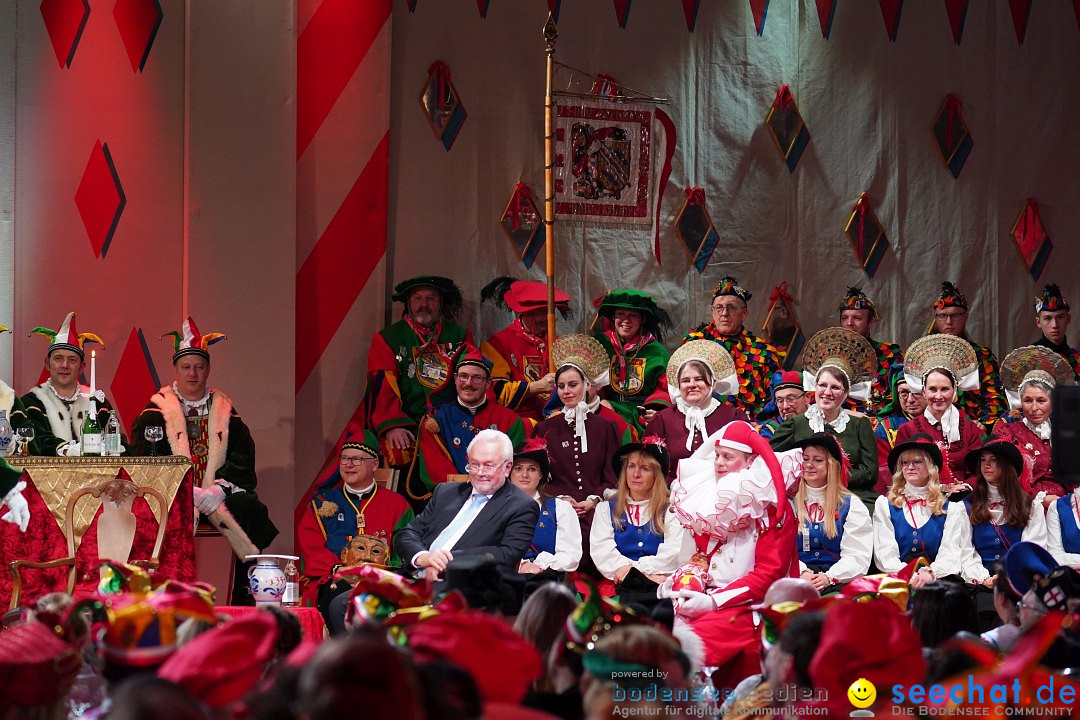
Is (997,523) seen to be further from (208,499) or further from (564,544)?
(208,499)

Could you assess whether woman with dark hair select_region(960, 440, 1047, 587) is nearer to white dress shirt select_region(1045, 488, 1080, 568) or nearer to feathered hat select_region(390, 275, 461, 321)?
white dress shirt select_region(1045, 488, 1080, 568)

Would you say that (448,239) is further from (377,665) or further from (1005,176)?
(377,665)

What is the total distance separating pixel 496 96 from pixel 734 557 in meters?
3.94

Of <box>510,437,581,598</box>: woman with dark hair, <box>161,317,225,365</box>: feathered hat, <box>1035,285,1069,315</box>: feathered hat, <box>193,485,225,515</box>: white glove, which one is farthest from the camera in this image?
<box>1035,285,1069,315</box>: feathered hat

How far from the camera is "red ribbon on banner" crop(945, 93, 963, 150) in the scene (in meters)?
8.68

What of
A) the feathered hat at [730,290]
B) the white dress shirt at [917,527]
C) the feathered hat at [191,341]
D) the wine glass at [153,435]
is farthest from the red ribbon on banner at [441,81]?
the white dress shirt at [917,527]

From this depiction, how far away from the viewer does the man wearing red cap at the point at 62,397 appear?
595 cm

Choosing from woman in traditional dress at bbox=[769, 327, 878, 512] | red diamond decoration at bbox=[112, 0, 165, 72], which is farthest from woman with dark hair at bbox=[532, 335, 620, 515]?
red diamond decoration at bbox=[112, 0, 165, 72]

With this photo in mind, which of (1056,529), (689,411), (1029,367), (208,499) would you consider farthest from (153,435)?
(1029,367)

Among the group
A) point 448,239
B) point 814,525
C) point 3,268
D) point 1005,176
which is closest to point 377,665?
point 814,525

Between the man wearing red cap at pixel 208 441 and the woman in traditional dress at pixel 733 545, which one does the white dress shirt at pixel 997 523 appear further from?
the man wearing red cap at pixel 208 441

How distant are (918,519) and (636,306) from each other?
220 centimetres

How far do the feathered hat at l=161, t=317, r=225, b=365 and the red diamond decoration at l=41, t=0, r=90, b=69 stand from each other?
1528 millimetres

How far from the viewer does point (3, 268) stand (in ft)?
21.8
